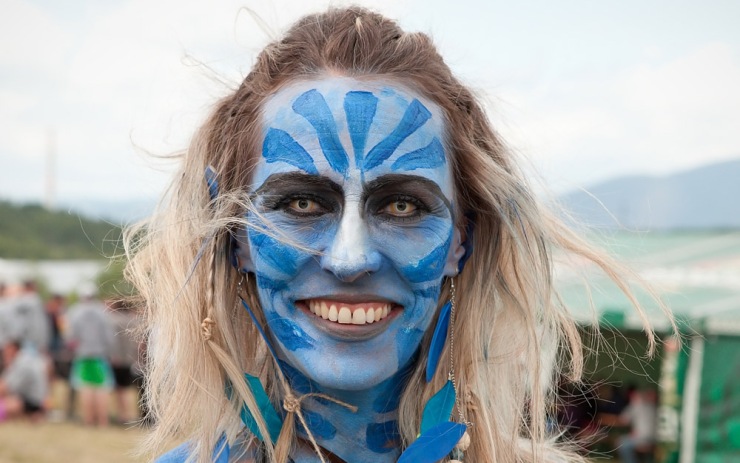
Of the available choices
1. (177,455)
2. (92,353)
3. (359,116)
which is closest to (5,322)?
(92,353)

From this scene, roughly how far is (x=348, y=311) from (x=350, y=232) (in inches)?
7.1

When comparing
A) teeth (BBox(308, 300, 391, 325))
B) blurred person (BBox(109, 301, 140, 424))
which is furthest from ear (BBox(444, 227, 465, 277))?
blurred person (BBox(109, 301, 140, 424))

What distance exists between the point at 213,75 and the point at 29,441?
22.2 feet

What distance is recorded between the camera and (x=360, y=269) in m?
1.75

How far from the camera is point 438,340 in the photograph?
2020 millimetres

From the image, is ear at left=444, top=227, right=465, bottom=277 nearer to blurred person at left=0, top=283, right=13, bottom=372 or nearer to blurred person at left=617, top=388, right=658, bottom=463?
blurred person at left=617, top=388, right=658, bottom=463

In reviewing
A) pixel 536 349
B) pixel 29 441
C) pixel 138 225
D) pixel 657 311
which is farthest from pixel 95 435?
pixel 536 349

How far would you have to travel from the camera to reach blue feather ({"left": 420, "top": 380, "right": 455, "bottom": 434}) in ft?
6.37

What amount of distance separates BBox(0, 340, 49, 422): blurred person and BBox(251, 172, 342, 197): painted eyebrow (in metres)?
7.80

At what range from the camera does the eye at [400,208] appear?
1.87 meters

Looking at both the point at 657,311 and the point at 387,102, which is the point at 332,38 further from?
the point at 657,311

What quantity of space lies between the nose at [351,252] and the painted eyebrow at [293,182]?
80 mm

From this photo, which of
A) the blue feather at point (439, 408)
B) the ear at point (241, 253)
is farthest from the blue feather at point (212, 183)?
the blue feather at point (439, 408)

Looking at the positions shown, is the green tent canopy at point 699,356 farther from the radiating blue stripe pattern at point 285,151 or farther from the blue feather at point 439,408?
the radiating blue stripe pattern at point 285,151
